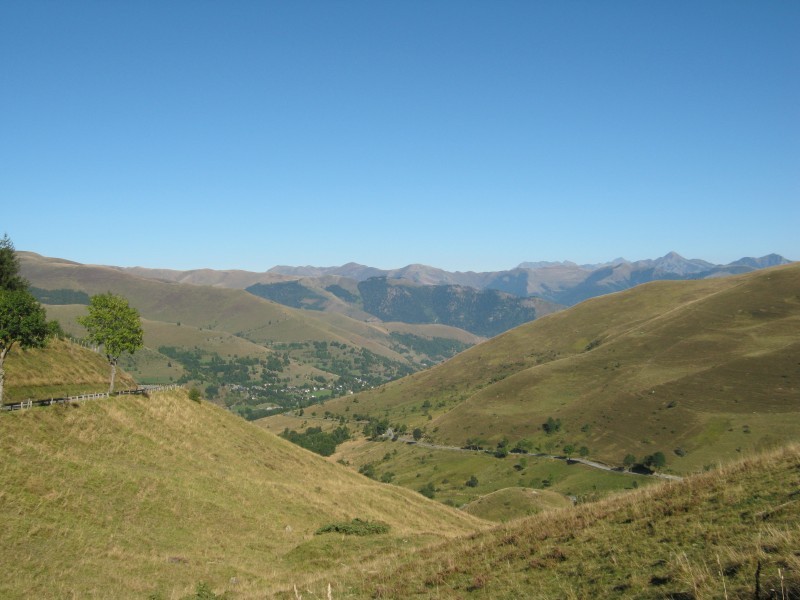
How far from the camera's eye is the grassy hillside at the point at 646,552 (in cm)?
1351

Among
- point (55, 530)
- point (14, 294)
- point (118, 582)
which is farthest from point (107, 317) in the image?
point (118, 582)

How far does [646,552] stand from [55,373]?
8492 cm

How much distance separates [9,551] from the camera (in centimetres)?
2812

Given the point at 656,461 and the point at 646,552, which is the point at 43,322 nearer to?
the point at 646,552

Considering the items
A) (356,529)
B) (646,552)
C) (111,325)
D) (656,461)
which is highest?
(111,325)

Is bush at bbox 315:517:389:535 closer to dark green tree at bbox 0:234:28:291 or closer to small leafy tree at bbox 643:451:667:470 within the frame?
dark green tree at bbox 0:234:28:291

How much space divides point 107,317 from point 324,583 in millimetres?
56300

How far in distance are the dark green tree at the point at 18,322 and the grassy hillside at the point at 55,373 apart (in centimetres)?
1140

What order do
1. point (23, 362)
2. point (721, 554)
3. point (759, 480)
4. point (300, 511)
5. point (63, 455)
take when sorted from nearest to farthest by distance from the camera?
point (721, 554) < point (759, 480) < point (63, 455) < point (300, 511) < point (23, 362)

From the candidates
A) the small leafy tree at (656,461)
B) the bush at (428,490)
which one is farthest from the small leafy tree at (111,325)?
the small leafy tree at (656,461)

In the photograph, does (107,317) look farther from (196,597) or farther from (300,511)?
(196,597)

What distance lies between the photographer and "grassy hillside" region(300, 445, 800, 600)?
13.5 meters

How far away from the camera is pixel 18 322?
53.6 metres

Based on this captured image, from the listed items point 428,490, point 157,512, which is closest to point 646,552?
point 157,512
